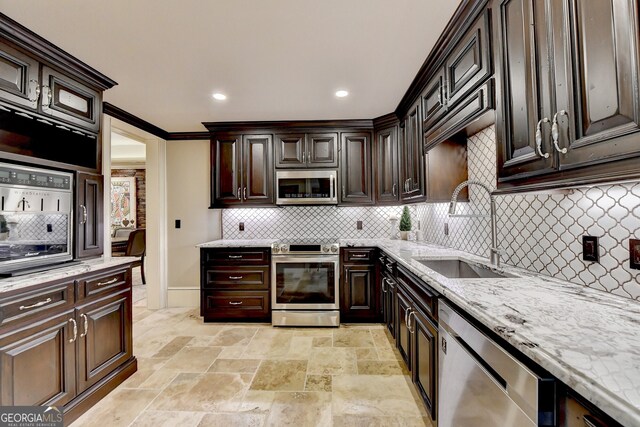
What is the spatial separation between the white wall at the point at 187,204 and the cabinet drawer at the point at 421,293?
2867 millimetres

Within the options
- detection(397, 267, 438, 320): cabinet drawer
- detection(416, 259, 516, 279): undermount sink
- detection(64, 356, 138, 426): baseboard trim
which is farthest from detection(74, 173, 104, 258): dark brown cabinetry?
detection(416, 259, 516, 279): undermount sink

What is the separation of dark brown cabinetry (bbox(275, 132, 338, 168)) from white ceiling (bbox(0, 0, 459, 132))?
0.63 metres

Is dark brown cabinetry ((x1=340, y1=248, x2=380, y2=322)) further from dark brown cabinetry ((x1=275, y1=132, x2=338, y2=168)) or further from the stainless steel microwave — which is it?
dark brown cabinetry ((x1=275, y1=132, x2=338, y2=168))

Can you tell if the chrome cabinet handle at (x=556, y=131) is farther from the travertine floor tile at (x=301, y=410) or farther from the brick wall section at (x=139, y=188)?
the brick wall section at (x=139, y=188)

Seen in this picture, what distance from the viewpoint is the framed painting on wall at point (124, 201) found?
7020mm

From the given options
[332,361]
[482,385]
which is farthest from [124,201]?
[482,385]

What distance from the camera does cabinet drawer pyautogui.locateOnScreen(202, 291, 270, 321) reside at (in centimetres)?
328

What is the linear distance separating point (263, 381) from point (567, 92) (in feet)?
8.09

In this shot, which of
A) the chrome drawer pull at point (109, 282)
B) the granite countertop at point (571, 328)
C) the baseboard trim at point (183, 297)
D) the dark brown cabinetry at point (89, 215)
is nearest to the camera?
the granite countertop at point (571, 328)

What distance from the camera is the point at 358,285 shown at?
10.5 feet

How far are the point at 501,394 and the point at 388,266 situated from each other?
176 cm

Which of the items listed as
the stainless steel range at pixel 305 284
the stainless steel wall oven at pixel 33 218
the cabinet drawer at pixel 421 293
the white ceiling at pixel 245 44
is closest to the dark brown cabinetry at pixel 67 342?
the stainless steel wall oven at pixel 33 218

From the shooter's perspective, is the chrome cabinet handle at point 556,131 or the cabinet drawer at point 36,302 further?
the cabinet drawer at point 36,302

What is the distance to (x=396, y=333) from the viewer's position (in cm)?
249
